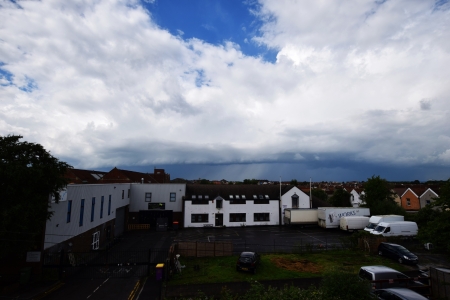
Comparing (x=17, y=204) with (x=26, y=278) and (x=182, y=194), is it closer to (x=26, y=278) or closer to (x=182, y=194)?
(x=26, y=278)

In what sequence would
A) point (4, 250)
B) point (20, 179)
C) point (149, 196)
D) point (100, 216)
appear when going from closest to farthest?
1. point (4, 250)
2. point (20, 179)
3. point (100, 216)
4. point (149, 196)

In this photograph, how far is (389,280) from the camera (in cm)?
1619

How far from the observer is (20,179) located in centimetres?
1873

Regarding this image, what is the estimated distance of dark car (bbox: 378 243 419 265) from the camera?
2388cm

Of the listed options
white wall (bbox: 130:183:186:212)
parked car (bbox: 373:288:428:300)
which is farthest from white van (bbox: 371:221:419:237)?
white wall (bbox: 130:183:186:212)

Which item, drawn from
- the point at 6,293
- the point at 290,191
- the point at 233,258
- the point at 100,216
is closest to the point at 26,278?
the point at 6,293

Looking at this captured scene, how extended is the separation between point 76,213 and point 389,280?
25872 mm

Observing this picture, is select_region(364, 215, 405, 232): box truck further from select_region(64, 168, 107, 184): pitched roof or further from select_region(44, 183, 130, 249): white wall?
select_region(64, 168, 107, 184): pitched roof

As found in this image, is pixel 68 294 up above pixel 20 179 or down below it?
below

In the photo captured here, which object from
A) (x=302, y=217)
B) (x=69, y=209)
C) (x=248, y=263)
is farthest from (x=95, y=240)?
(x=302, y=217)

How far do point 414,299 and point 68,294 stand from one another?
20.0 m

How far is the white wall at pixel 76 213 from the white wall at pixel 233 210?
1325 centimetres

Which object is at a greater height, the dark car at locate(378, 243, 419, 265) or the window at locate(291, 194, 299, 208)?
the window at locate(291, 194, 299, 208)

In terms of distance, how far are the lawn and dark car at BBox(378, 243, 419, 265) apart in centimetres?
60
